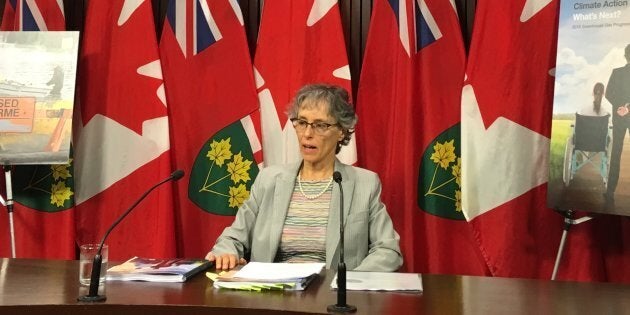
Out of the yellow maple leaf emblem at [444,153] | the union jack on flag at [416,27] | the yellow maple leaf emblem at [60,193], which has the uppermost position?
the union jack on flag at [416,27]

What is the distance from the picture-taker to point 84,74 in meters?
3.04

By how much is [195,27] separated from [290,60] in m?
0.47

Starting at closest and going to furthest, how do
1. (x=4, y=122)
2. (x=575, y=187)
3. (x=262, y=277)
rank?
(x=262, y=277), (x=575, y=187), (x=4, y=122)

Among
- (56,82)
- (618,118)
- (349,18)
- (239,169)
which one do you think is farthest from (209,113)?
(618,118)

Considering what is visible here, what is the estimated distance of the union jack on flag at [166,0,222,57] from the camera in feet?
9.82

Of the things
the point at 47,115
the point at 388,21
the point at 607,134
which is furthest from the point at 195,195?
the point at 607,134

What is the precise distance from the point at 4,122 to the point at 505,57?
2.19 m

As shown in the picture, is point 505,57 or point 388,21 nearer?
point 505,57

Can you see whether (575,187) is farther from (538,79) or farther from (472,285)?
(472,285)

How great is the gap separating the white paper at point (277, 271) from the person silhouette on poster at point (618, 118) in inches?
46.9

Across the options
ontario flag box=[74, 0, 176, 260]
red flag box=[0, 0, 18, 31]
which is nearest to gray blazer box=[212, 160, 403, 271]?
ontario flag box=[74, 0, 176, 260]

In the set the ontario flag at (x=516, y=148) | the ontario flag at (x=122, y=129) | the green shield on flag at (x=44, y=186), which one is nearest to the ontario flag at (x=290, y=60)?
the ontario flag at (x=122, y=129)

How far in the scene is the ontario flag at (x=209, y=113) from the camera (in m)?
2.98

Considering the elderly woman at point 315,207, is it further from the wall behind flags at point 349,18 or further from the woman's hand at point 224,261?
the wall behind flags at point 349,18
